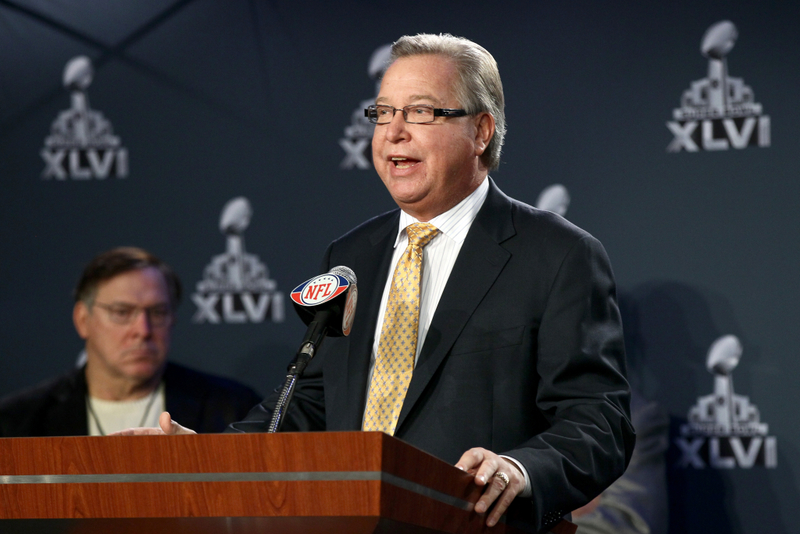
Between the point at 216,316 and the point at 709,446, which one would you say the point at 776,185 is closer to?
the point at 709,446

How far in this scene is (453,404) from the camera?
1.75 metres

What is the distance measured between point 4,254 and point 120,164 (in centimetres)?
65

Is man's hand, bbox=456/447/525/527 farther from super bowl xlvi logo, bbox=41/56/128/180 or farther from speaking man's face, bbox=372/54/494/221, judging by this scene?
super bowl xlvi logo, bbox=41/56/128/180

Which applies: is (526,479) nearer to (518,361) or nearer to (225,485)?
(518,361)

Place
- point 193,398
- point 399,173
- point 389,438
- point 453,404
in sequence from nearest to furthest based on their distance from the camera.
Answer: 1. point 389,438
2. point 453,404
3. point 399,173
4. point 193,398

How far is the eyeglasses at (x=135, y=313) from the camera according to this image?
12.6 ft

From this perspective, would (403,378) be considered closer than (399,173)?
Yes

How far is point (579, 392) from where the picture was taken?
1661mm

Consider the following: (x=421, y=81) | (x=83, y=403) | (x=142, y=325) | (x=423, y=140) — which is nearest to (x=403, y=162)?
(x=423, y=140)

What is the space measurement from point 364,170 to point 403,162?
1873 mm

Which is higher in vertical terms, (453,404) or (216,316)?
(216,316)

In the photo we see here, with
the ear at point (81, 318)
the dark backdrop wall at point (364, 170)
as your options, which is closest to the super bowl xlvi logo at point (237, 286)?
the dark backdrop wall at point (364, 170)

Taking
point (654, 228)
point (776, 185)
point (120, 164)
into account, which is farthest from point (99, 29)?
point (776, 185)

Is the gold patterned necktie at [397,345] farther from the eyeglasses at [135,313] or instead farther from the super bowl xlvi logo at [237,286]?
the eyeglasses at [135,313]
